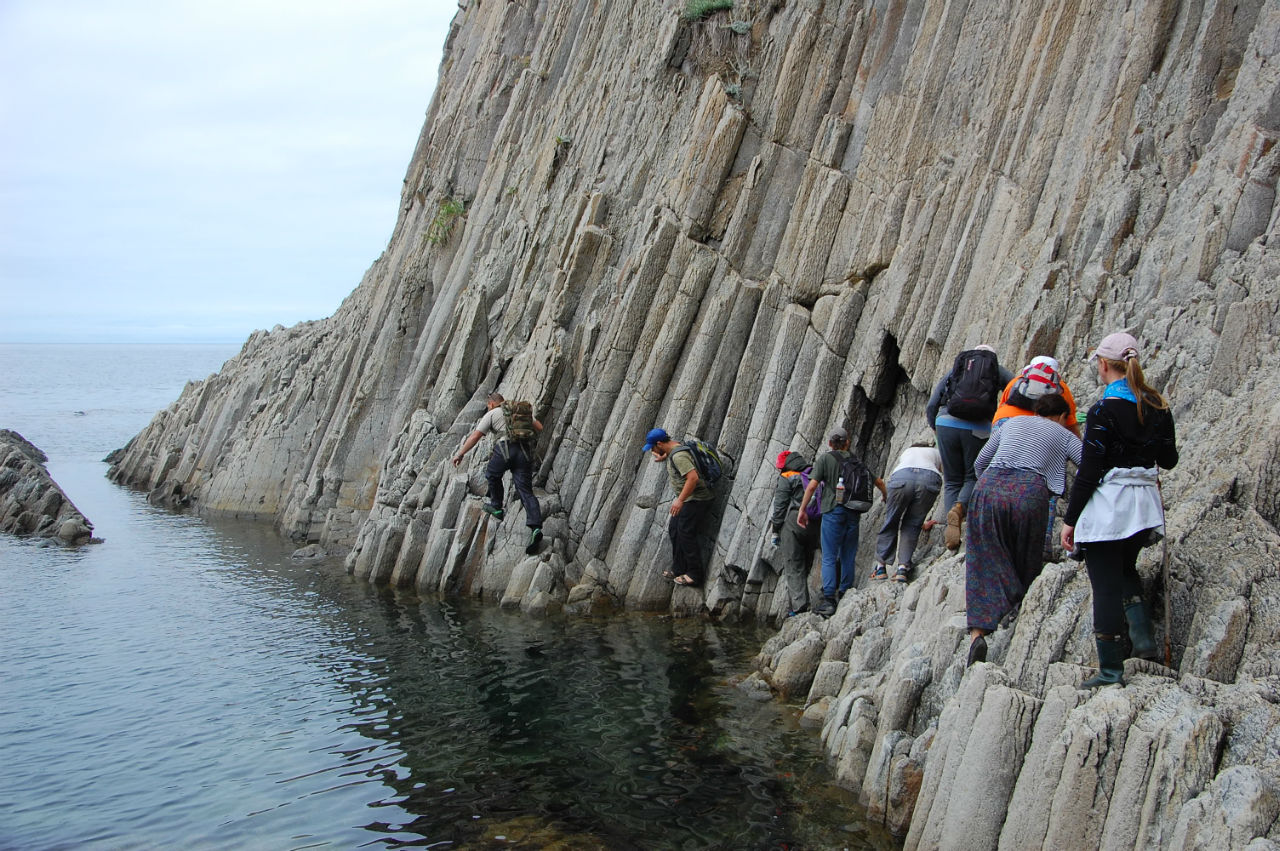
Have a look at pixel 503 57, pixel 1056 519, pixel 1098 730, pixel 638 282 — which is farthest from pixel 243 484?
pixel 1098 730

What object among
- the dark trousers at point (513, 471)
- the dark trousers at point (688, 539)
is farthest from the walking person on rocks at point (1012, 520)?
the dark trousers at point (513, 471)

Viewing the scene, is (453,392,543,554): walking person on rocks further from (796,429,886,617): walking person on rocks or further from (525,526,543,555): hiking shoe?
(796,429,886,617): walking person on rocks

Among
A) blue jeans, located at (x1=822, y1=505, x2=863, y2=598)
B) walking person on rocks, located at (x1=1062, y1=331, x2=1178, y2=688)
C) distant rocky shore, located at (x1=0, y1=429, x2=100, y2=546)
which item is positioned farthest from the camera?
distant rocky shore, located at (x1=0, y1=429, x2=100, y2=546)

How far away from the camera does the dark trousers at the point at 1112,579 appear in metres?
7.77

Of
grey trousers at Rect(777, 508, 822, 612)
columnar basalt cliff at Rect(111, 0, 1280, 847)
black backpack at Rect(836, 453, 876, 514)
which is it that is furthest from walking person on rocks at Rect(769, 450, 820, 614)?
columnar basalt cliff at Rect(111, 0, 1280, 847)

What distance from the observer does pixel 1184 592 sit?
319 inches

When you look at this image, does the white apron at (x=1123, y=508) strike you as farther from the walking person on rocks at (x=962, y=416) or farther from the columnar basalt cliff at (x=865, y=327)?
the walking person on rocks at (x=962, y=416)

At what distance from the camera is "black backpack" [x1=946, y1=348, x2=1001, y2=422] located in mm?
12109

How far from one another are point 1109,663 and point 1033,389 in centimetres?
322

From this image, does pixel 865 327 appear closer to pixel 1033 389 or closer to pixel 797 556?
pixel 797 556

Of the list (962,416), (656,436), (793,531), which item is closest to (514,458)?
(656,436)

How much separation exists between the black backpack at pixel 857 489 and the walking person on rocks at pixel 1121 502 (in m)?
6.74

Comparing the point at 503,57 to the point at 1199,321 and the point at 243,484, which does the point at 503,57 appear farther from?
the point at 1199,321

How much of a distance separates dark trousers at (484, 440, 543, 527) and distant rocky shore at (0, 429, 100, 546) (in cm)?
1611
